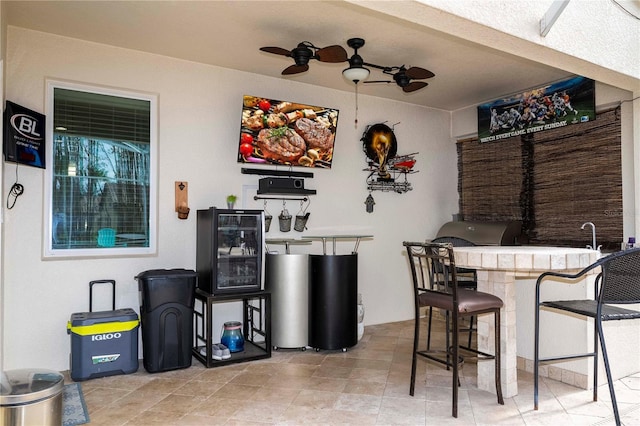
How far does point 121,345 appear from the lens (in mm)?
3752

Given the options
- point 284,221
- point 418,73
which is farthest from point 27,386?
point 418,73

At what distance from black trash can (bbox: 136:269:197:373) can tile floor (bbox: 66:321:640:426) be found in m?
0.12

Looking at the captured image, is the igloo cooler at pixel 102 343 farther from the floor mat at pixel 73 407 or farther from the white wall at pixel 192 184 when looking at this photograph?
the white wall at pixel 192 184

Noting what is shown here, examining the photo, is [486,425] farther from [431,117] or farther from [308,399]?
[431,117]

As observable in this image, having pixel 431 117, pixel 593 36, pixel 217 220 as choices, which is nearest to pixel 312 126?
pixel 217 220

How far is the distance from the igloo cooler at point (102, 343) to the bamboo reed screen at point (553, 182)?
4471 mm

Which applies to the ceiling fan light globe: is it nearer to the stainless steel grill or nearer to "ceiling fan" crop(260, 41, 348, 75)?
"ceiling fan" crop(260, 41, 348, 75)

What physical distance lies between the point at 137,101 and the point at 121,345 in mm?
2222

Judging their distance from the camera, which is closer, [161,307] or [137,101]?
[161,307]

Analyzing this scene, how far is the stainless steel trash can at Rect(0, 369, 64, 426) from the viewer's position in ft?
6.68

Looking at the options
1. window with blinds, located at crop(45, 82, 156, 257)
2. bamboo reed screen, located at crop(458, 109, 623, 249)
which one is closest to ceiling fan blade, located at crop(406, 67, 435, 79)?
bamboo reed screen, located at crop(458, 109, 623, 249)

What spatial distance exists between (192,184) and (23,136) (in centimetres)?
146

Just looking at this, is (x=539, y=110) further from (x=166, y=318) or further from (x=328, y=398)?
(x=166, y=318)

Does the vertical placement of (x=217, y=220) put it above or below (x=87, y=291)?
above
